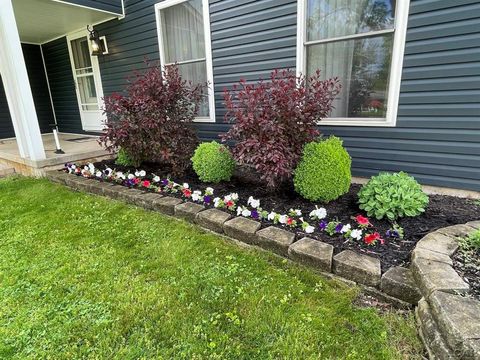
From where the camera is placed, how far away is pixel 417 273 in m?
1.49

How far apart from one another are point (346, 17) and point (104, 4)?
13.5 feet

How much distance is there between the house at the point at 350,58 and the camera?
2480mm

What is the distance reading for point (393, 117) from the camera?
280 centimetres

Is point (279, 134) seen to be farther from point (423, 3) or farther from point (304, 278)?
point (423, 3)

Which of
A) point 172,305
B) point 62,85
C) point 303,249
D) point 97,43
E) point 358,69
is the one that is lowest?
point 172,305

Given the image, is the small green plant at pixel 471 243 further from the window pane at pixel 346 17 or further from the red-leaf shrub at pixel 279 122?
the window pane at pixel 346 17

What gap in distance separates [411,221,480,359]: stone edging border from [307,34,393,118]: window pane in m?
1.75

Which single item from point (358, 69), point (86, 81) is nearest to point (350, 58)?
point (358, 69)

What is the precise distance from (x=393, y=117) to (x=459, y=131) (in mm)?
557

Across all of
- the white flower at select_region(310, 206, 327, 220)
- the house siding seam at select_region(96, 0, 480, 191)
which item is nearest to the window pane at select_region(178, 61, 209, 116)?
the house siding seam at select_region(96, 0, 480, 191)

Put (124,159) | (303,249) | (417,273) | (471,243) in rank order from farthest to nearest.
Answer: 1. (124,159)
2. (303,249)
3. (471,243)
4. (417,273)

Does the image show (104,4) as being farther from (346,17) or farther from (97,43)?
(346,17)

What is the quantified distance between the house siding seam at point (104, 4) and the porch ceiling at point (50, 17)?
0.11 meters

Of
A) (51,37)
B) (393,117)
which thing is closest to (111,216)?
(393,117)
